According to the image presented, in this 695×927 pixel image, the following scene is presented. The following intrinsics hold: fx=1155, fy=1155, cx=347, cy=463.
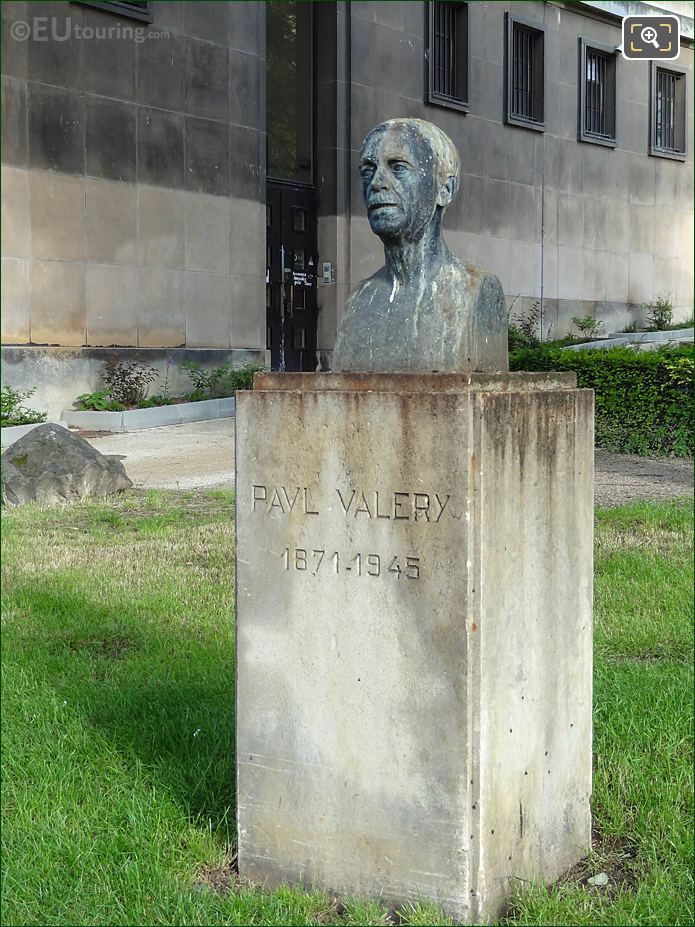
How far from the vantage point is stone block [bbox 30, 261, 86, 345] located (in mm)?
15508

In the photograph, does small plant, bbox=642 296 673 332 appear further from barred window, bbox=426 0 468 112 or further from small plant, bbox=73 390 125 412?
small plant, bbox=73 390 125 412

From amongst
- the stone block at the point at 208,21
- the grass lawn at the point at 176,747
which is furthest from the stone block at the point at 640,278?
the grass lawn at the point at 176,747

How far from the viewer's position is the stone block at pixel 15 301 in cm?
1510

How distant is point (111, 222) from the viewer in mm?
16266

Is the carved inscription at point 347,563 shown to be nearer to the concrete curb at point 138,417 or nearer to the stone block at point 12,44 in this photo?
the concrete curb at point 138,417

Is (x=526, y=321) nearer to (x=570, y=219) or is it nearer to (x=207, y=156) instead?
(x=570, y=219)

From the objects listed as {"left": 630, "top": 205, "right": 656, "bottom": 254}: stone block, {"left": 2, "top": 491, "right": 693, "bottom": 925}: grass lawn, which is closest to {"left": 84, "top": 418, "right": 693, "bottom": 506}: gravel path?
{"left": 2, "top": 491, "right": 693, "bottom": 925}: grass lawn

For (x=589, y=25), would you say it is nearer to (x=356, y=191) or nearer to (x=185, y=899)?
(x=356, y=191)

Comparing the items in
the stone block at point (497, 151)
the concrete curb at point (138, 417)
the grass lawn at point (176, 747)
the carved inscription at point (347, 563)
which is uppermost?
the stone block at point (497, 151)

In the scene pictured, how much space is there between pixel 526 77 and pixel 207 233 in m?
8.95

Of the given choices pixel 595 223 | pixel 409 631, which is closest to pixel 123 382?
pixel 595 223

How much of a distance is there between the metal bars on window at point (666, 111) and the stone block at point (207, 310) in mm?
12889

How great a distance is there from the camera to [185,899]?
3.62 m

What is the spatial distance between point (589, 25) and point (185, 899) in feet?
77.8
